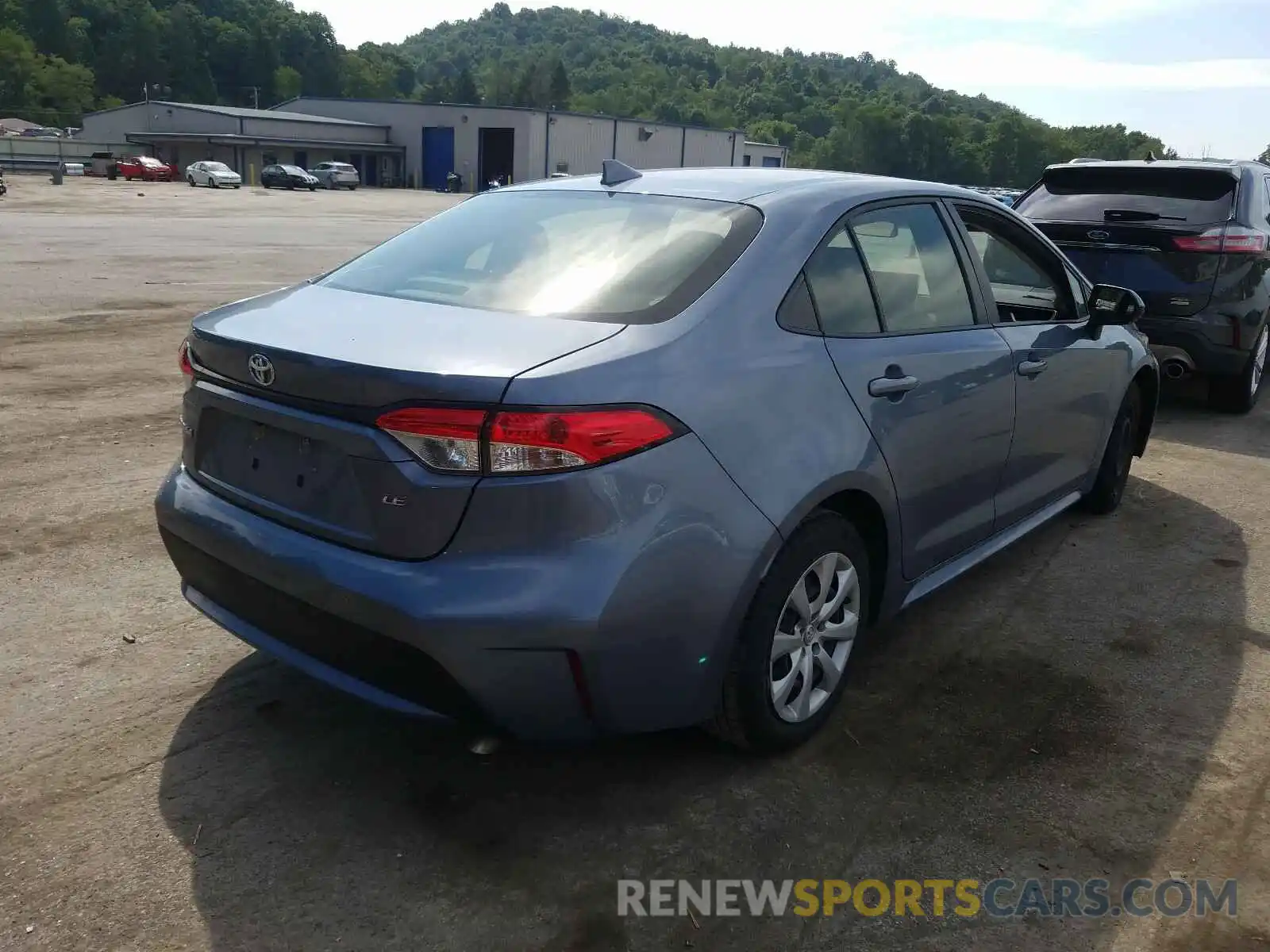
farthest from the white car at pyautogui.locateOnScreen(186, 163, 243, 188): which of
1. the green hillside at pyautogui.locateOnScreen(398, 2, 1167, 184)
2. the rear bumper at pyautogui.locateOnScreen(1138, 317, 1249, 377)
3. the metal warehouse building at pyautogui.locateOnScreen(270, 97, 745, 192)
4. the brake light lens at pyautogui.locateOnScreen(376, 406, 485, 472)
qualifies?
the green hillside at pyautogui.locateOnScreen(398, 2, 1167, 184)

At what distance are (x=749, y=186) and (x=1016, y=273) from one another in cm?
161

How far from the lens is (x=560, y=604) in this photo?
246cm

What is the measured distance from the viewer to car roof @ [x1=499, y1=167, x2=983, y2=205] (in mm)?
3408

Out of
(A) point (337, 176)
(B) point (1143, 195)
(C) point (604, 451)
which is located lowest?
(A) point (337, 176)

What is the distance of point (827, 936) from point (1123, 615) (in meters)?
2.48

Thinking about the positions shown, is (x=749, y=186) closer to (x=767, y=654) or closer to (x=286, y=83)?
(x=767, y=654)

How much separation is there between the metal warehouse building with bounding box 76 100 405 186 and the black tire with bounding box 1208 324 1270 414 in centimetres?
7309

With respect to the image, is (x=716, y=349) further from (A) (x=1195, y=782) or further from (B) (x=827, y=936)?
(A) (x=1195, y=782)

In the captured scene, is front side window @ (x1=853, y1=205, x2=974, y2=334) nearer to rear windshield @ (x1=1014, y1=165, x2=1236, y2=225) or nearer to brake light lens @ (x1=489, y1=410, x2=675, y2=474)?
brake light lens @ (x1=489, y1=410, x2=675, y2=474)

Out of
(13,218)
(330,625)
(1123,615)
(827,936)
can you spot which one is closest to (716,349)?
(330,625)

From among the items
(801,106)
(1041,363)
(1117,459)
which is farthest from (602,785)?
(801,106)

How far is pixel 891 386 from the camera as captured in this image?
3.29m

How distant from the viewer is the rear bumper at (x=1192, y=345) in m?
7.31

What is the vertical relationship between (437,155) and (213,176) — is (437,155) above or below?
above
